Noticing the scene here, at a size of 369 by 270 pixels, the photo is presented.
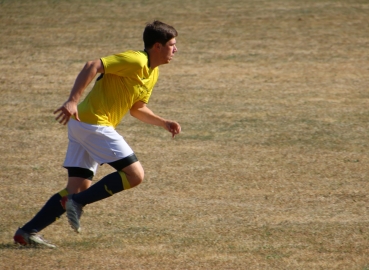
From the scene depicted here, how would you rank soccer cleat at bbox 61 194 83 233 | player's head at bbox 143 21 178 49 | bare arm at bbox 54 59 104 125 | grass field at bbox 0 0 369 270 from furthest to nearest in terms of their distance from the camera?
grass field at bbox 0 0 369 270 < player's head at bbox 143 21 178 49 < soccer cleat at bbox 61 194 83 233 < bare arm at bbox 54 59 104 125

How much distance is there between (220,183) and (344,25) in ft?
31.6

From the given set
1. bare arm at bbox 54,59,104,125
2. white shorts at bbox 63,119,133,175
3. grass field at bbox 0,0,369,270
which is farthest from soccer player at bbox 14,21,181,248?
grass field at bbox 0,0,369,270

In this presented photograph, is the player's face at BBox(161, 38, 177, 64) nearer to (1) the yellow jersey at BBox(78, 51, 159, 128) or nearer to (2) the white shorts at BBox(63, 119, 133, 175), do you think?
(1) the yellow jersey at BBox(78, 51, 159, 128)

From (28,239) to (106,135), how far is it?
3.34 feet

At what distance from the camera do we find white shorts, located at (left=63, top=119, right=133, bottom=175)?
5.18 meters

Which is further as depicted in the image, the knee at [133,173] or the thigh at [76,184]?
the thigh at [76,184]

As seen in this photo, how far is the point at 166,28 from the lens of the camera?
5.33 metres

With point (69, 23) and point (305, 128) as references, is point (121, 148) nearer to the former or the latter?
point (305, 128)

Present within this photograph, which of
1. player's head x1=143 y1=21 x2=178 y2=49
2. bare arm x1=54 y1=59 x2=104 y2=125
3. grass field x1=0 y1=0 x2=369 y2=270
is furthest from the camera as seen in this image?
grass field x1=0 y1=0 x2=369 y2=270

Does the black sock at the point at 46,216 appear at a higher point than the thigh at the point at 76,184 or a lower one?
lower

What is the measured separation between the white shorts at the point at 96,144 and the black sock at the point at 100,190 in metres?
0.15

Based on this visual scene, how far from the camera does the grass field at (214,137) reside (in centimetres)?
551

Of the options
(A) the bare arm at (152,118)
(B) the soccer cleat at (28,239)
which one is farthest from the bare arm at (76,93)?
(B) the soccer cleat at (28,239)

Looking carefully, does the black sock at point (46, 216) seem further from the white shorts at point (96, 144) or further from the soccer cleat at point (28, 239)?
the white shorts at point (96, 144)
